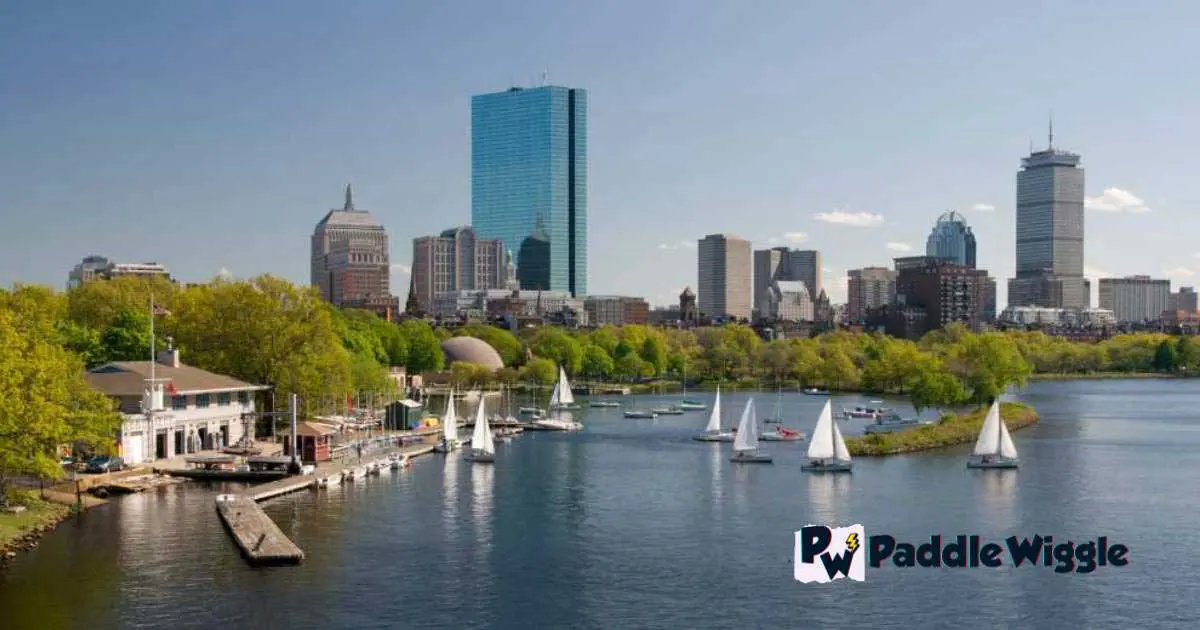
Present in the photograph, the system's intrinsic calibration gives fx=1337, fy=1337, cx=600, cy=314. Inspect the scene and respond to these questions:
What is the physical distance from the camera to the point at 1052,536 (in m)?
66.1

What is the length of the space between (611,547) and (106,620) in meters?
23.4

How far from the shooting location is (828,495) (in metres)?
79.2

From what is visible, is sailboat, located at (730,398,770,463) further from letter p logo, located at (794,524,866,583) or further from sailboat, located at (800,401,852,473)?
letter p logo, located at (794,524,866,583)

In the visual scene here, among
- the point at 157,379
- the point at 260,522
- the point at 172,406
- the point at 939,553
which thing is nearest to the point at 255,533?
the point at 260,522

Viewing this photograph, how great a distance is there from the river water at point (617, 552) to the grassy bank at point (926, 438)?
4.34 m

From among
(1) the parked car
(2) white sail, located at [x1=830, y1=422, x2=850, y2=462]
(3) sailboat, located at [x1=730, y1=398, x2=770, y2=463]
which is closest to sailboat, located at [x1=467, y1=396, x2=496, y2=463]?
(3) sailboat, located at [x1=730, y1=398, x2=770, y2=463]

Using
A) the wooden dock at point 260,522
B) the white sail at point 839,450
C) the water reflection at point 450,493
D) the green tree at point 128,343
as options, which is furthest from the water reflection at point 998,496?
the green tree at point 128,343

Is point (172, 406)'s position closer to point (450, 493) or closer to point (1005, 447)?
point (450, 493)

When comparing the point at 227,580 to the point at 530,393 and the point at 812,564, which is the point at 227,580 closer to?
the point at 812,564

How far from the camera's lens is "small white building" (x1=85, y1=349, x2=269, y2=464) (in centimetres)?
8569

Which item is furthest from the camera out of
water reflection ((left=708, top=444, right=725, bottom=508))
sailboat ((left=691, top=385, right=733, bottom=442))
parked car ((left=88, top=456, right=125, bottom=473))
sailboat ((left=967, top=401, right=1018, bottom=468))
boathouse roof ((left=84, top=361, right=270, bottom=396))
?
sailboat ((left=691, top=385, right=733, bottom=442))

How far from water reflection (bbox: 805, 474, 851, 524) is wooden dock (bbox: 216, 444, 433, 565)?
2753 cm

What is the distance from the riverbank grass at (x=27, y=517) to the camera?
59594 mm

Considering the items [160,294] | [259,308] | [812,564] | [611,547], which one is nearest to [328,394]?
[259,308]
